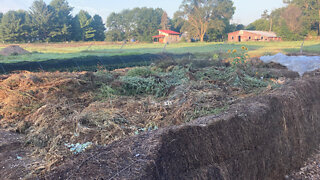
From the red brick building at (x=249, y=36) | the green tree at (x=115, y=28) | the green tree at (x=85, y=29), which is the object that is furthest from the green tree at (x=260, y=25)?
the green tree at (x=85, y=29)

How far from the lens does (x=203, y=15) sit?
3966 cm

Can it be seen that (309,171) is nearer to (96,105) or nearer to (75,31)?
(96,105)

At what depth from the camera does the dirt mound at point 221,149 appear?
91.7 inches

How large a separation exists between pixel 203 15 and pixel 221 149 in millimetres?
39406

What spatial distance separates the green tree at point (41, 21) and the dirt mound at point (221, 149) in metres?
18.1

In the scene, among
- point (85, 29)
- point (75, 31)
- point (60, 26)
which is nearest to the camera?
point (60, 26)

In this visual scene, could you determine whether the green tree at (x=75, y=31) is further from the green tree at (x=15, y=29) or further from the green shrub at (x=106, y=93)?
the green shrub at (x=106, y=93)

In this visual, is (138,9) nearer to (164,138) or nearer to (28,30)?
(28,30)

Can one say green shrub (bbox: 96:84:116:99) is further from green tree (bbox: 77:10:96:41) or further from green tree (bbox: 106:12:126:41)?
green tree (bbox: 106:12:126:41)

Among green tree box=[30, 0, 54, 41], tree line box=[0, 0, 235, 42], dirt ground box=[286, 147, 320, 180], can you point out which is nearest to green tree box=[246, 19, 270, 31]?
tree line box=[0, 0, 235, 42]

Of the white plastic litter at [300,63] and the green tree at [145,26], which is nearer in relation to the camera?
the white plastic litter at [300,63]

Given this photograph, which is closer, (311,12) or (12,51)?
(12,51)

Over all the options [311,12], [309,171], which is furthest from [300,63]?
[311,12]

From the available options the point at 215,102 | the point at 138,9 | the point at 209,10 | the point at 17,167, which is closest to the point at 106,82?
the point at 215,102
